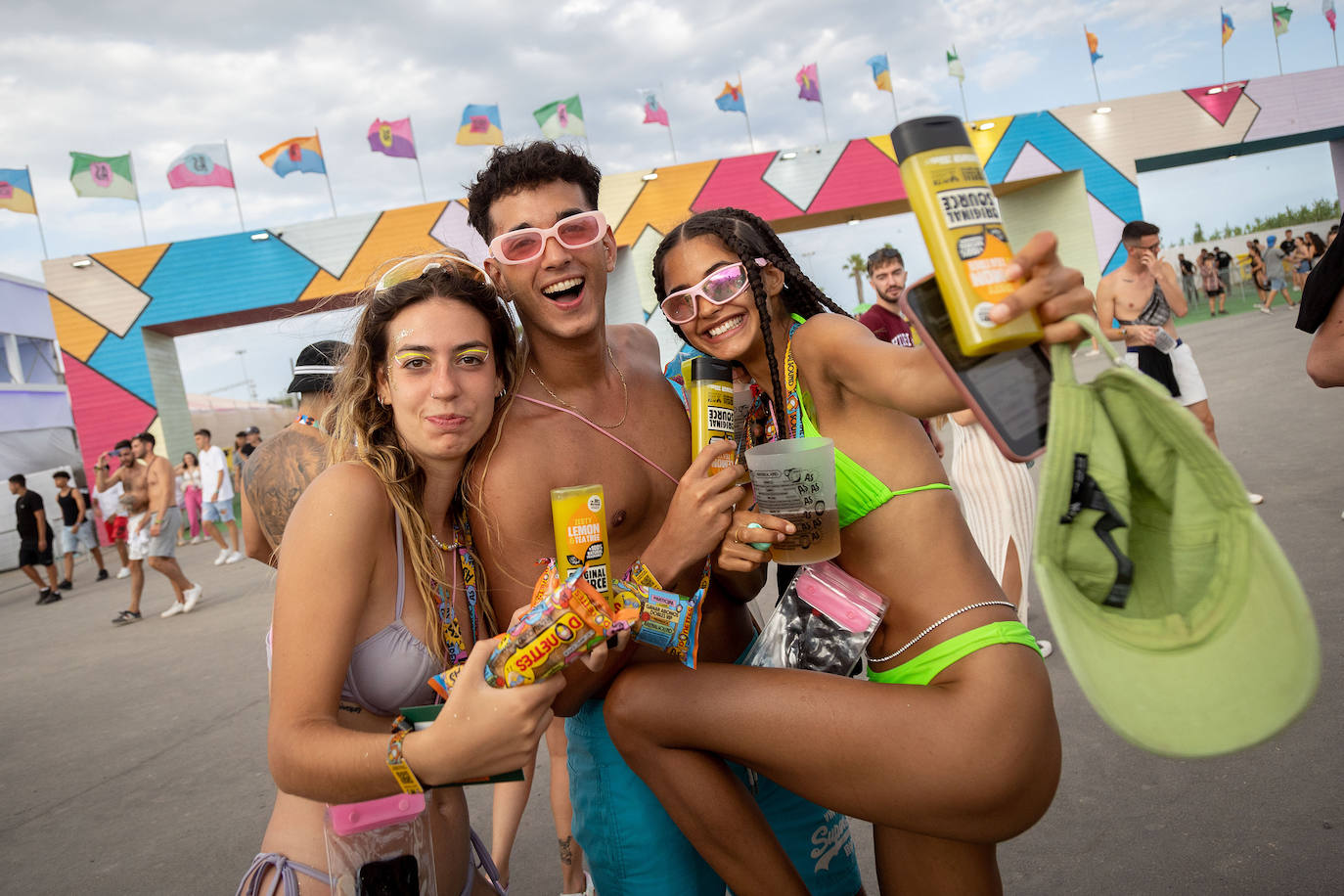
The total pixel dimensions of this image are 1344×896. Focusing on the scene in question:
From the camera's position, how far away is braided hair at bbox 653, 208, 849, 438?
2098mm

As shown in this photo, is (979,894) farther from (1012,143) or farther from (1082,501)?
(1012,143)

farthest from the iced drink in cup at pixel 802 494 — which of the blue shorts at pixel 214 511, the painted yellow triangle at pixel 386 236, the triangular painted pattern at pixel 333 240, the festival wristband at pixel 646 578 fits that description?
the triangular painted pattern at pixel 333 240

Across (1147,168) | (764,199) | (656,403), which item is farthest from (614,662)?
(1147,168)

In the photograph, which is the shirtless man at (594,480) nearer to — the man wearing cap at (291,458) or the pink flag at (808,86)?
the man wearing cap at (291,458)

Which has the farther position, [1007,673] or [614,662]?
[614,662]

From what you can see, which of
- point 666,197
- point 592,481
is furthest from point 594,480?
point 666,197

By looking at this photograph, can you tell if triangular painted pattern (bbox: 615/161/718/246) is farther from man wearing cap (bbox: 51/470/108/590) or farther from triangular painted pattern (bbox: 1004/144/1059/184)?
man wearing cap (bbox: 51/470/108/590)

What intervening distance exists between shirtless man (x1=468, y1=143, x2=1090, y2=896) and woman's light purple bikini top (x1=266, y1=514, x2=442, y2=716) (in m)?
0.32

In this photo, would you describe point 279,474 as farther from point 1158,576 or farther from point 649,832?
point 1158,576

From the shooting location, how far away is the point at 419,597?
6.22 feet

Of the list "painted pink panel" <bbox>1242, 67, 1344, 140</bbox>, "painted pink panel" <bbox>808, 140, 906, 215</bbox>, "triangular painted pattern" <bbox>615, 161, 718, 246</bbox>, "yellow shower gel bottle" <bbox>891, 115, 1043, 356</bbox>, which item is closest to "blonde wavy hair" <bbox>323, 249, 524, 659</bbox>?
"yellow shower gel bottle" <bbox>891, 115, 1043, 356</bbox>

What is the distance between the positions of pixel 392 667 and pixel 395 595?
16 centimetres

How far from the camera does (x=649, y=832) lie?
2139 millimetres

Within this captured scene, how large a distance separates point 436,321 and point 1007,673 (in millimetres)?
1525
